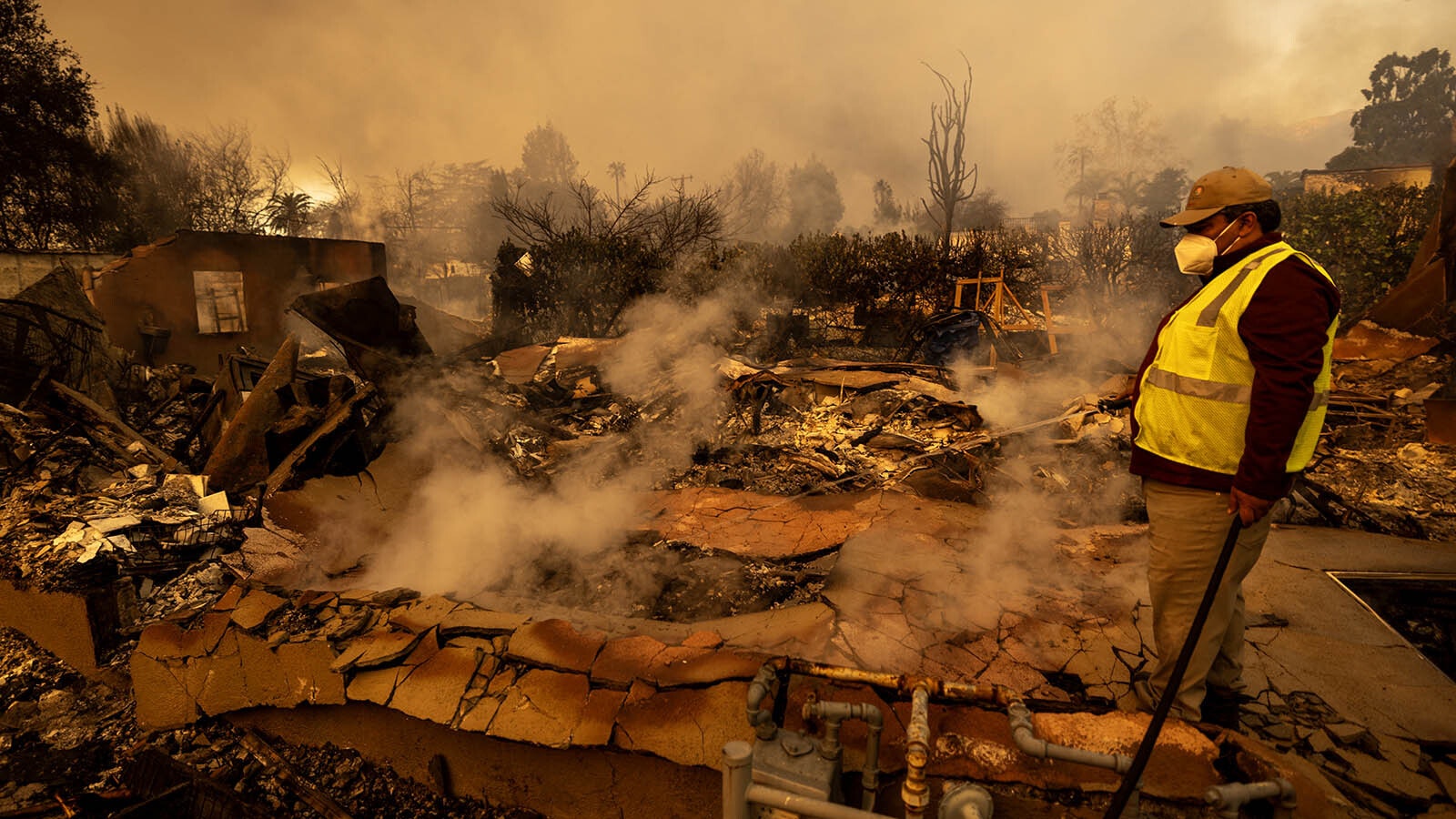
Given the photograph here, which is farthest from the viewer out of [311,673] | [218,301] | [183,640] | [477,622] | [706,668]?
[218,301]

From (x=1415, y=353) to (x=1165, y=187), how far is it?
37725 millimetres

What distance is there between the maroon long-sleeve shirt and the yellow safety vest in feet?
0.15

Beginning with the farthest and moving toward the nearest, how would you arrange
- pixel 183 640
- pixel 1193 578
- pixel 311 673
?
1. pixel 183 640
2. pixel 311 673
3. pixel 1193 578

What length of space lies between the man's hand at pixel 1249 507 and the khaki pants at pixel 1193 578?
133mm

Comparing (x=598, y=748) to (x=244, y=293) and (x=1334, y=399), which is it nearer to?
(x=1334, y=399)

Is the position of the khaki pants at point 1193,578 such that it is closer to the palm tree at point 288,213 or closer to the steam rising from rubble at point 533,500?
the steam rising from rubble at point 533,500

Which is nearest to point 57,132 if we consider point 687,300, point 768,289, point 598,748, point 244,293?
point 244,293

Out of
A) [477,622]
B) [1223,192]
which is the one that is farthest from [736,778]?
[1223,192]

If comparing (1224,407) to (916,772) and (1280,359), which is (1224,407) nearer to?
(1280,359)

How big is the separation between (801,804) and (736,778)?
0.17 m

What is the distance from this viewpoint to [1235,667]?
2.29m

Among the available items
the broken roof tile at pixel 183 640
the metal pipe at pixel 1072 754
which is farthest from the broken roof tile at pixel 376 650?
the metal pipe at pixel 1072 754

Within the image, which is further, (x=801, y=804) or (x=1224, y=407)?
(x=1224, y=407)

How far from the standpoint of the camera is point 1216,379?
199 centimetres
